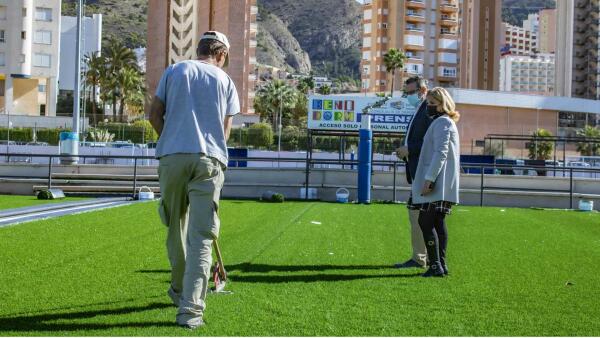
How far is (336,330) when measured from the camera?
5.04 metres

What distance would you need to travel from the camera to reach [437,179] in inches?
301

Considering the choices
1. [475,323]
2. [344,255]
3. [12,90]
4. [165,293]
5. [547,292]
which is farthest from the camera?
[12,90]

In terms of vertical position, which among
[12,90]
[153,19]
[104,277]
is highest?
[153,19]

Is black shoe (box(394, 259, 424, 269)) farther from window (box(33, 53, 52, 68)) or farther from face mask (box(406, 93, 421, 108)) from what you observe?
window (box(33, 53, 52, 68))

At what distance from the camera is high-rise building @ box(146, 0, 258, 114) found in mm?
92375

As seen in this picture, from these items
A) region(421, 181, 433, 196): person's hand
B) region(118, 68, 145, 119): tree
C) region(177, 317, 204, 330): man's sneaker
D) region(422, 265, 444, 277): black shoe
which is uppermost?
region(118, 68, 145, 119): tree

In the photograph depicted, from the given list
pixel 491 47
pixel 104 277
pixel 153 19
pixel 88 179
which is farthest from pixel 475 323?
pixel 491 47

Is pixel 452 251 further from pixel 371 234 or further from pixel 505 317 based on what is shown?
pixel 505 317

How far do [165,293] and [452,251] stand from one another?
4.45 metres

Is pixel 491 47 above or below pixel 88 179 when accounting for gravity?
above

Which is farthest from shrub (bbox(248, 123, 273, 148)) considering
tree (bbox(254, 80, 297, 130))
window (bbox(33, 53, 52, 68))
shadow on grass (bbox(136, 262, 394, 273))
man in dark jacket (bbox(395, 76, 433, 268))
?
shadow on grass (bbox(136, 262, 394, 273))

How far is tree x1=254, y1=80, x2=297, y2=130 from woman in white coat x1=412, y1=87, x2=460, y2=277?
94923 millimetres

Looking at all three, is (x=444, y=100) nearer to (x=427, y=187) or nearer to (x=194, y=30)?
(x=427, y=187)

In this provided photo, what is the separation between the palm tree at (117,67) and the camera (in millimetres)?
85438
